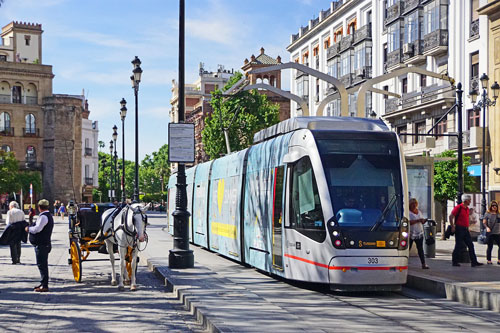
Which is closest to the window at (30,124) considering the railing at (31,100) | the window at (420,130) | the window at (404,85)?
the railing at (31,100)

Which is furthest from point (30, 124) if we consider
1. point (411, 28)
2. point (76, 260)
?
point (76, 260)

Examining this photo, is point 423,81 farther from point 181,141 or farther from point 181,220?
point 181,220

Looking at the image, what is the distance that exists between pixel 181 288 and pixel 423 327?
15.7 ft

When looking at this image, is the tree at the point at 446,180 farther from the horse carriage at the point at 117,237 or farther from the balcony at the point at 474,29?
the horse carriage at the point at 117,237

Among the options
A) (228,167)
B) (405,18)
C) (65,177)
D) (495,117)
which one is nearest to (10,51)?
(65,177)

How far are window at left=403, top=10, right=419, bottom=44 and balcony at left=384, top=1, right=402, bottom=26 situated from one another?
1.18 m

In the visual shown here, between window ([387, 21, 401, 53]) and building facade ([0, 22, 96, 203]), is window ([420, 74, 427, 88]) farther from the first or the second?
building facade ([0, 22, 96, 203])

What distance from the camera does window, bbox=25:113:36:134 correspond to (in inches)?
3571

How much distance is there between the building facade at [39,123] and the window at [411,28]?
53110 mm

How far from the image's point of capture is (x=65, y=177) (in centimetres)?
9056

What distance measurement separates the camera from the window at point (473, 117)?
39.5m

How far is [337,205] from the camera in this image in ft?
43.4

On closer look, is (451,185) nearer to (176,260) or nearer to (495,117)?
(495,117)

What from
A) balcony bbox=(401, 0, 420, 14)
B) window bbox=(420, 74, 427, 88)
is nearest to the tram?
window bbox=(420, 74, 427, 88)
